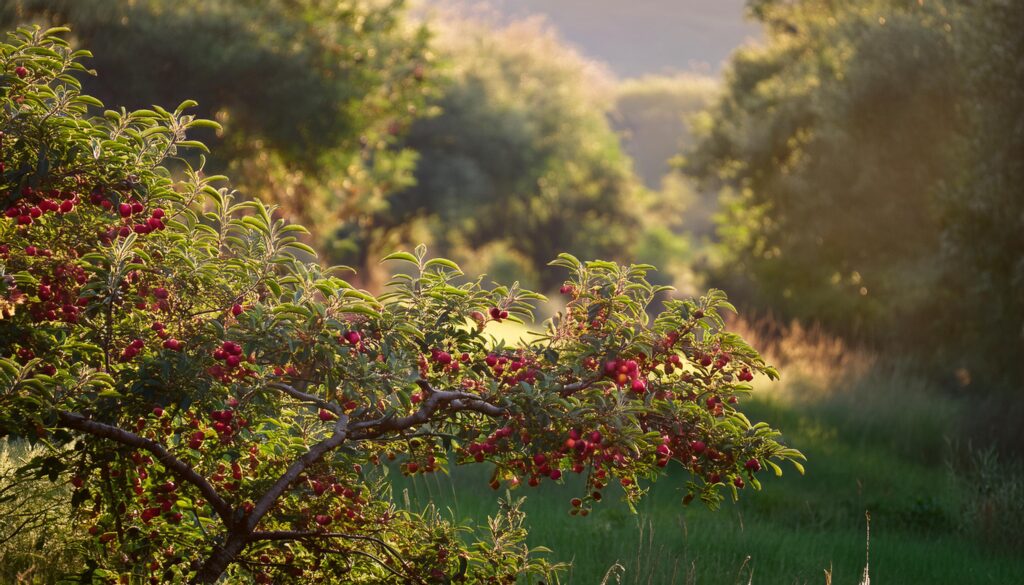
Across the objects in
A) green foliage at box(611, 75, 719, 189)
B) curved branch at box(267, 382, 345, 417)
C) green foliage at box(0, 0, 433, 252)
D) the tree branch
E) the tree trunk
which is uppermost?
green foliage at box(611, 75, 719, 189)

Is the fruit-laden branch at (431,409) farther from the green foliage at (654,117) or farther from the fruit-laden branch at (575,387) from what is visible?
the green foliage at (654,117)

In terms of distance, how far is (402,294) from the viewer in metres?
4.19

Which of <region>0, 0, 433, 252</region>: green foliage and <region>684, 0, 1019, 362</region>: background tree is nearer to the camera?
<region>0, 0, 433, 252</region>: green foliage

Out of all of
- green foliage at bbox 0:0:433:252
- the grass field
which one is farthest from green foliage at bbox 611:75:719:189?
the grass field

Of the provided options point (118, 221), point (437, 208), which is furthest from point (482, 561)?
point (437, 208)

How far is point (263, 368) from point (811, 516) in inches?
276

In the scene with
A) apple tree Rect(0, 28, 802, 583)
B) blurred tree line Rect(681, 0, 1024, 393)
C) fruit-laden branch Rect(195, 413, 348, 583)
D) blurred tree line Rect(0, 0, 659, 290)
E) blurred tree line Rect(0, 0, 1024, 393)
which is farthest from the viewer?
blurred tree line Rect(0, 0, 659, 290)

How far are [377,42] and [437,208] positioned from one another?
47.4ft

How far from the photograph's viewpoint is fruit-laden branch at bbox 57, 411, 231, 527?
3.83 meters

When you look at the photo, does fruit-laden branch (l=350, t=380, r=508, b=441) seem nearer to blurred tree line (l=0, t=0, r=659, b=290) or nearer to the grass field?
the grass field

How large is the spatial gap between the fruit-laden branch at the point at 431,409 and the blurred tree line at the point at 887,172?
11214 millimetres

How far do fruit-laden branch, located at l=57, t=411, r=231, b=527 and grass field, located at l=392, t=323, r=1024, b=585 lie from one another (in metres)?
1.23

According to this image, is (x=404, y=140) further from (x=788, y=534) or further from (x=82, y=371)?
(x=82, y=371)

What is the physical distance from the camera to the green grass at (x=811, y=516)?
682 cm
